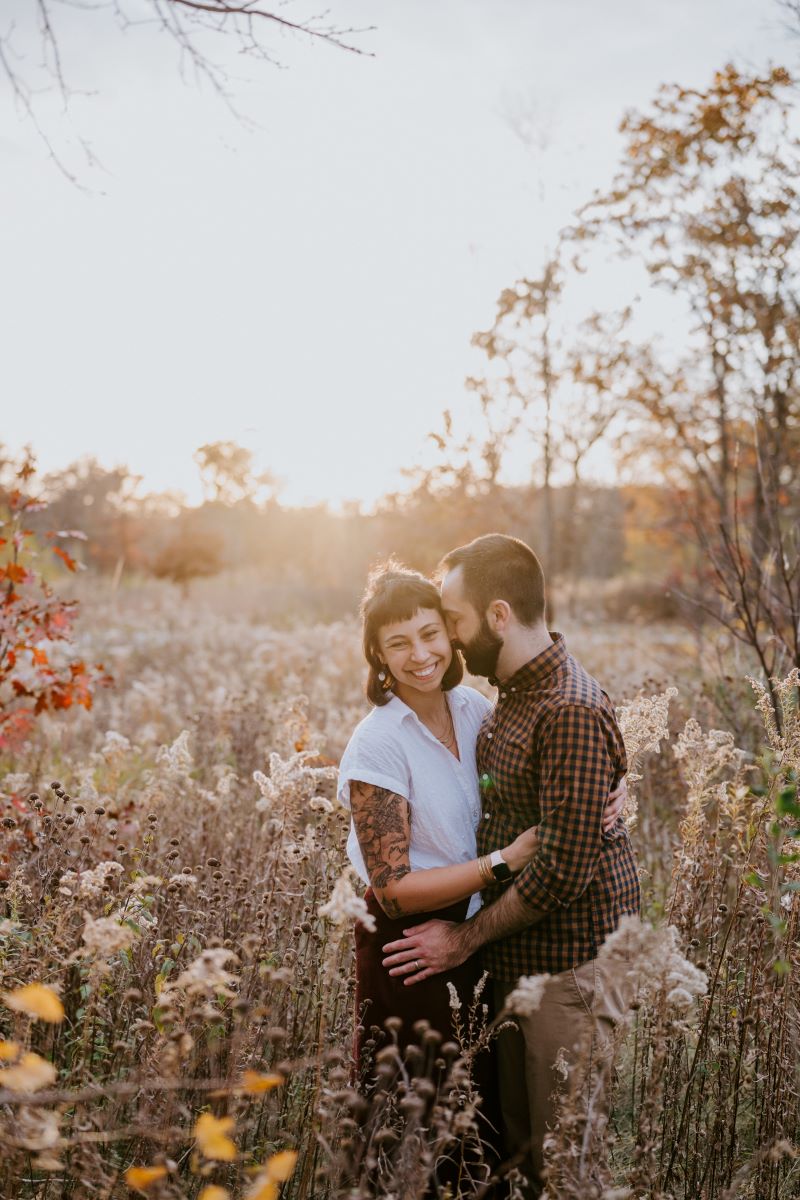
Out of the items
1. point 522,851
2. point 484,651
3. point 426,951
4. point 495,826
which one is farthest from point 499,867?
point 484,651

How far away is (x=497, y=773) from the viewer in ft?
9.27

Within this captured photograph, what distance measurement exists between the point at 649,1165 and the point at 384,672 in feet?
5.13

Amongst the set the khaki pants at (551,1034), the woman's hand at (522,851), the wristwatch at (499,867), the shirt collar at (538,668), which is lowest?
the khaki pants at (551,1034)

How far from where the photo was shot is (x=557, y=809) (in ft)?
8.50

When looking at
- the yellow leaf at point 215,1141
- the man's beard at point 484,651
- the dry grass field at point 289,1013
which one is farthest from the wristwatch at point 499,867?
Answer: the yellow leaf at point 215,1141

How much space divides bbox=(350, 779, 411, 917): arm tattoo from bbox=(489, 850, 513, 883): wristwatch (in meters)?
0.25

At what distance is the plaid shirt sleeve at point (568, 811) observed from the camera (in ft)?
8.44

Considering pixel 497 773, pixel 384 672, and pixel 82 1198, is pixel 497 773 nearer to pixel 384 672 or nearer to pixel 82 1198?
pixel 384 672

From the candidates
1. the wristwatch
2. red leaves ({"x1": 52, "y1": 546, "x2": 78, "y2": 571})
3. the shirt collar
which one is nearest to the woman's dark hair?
the shirt collar

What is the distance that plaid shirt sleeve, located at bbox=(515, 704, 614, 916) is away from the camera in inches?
101

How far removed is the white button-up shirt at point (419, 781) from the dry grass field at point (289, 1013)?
16.6 inches

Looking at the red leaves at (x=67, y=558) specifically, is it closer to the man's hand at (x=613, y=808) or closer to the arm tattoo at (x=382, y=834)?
the arm tattoo at (x=382, y=834)

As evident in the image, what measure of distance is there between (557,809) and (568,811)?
30 millimetres

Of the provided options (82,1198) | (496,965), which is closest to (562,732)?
(496,965)
